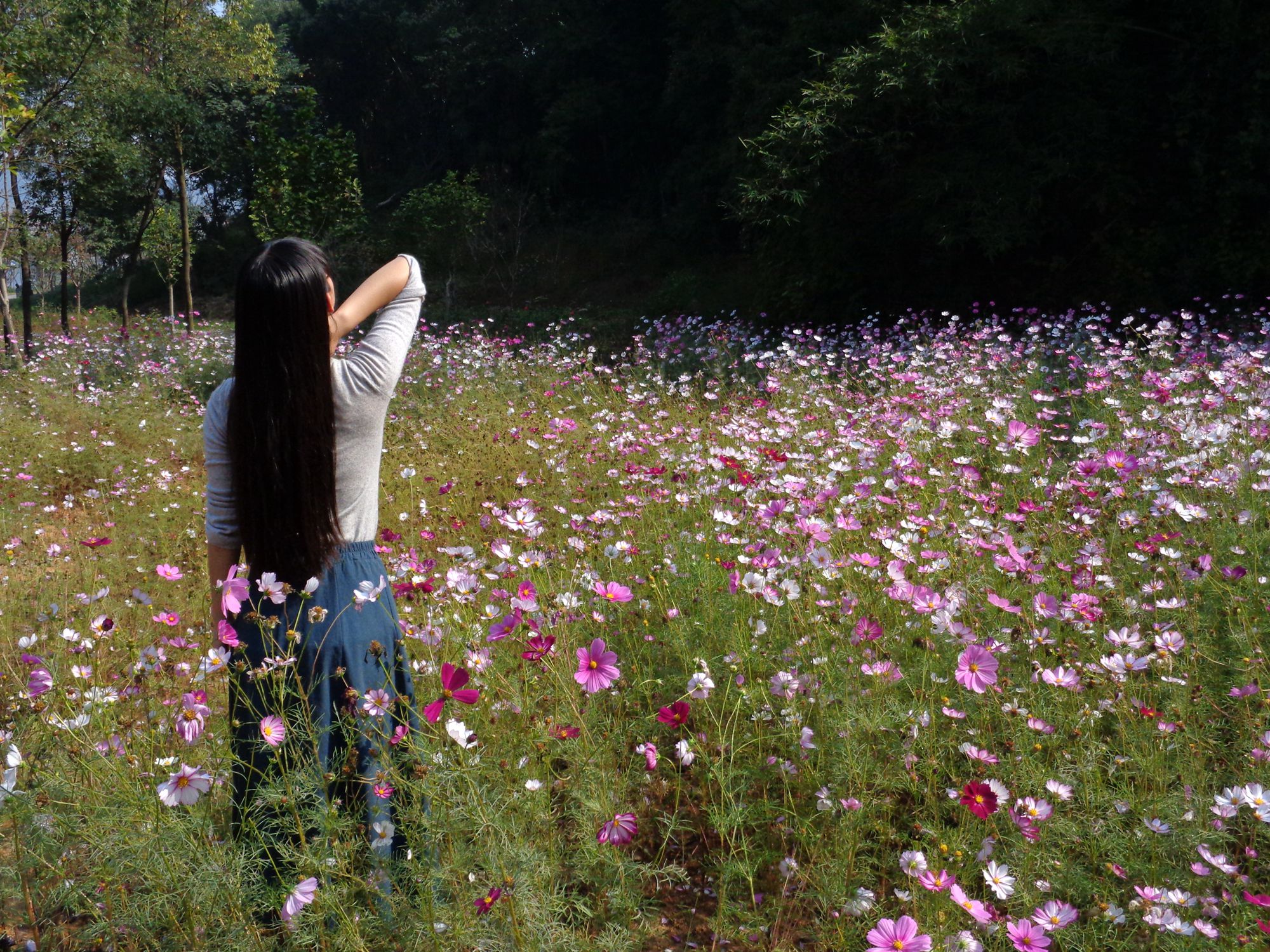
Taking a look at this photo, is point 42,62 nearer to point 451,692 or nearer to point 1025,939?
point 451,692

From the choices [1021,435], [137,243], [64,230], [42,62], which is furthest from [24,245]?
[1021,435]

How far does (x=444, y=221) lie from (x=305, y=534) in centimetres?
1861

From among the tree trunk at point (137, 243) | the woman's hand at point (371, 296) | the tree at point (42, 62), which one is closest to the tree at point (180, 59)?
the tree at point (42, 62)

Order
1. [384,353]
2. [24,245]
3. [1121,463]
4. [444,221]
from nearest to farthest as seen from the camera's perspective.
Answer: [384,353] → [1121,463] → [24,245] → [444,221]

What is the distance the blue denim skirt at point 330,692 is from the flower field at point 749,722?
32 mm

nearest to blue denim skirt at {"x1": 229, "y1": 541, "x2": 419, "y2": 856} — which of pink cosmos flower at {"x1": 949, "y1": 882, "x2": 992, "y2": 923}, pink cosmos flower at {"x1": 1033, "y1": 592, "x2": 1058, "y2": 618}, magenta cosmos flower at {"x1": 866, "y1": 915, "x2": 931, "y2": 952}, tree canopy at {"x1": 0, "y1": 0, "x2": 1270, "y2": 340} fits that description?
magenta cosmos flower at {"x1": 866, "y1": 915, "x2": 931, "y2": 952}

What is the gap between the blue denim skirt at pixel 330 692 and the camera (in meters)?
1.43

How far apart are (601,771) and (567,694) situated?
0.37 m

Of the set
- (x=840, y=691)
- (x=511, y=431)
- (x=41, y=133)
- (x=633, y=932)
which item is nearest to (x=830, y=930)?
(x=633, y=932)

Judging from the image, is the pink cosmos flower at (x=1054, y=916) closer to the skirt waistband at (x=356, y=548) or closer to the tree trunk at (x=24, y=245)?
the skirt waistband at (x=356, y=548)

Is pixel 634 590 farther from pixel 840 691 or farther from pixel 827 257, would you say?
pixel 827 257

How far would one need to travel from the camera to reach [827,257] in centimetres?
1014

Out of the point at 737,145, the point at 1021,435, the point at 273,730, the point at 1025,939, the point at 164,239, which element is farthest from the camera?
the point at 164,239

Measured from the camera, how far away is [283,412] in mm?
1499
